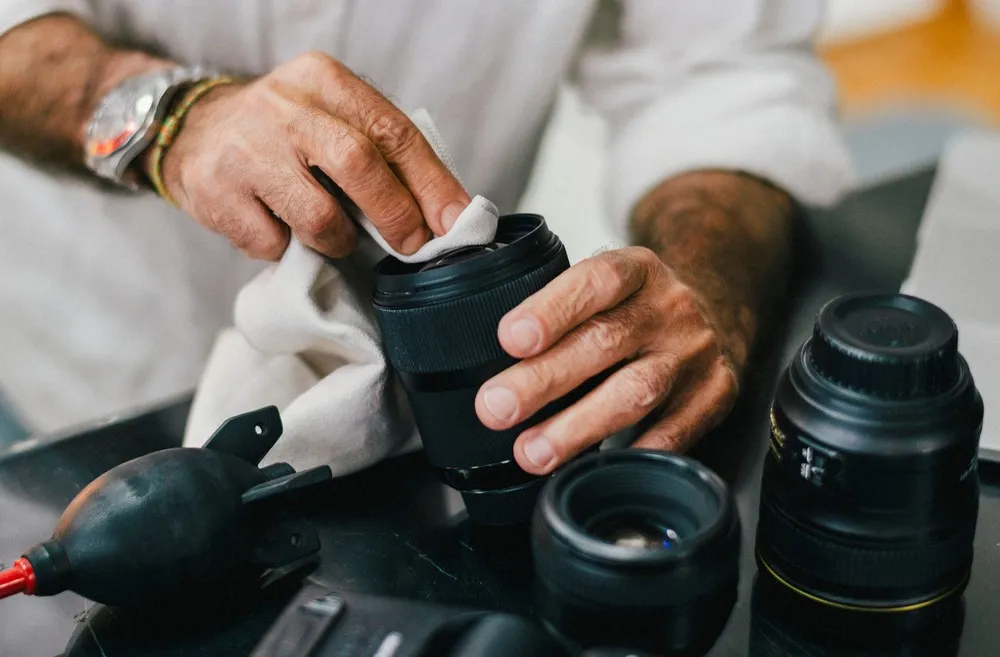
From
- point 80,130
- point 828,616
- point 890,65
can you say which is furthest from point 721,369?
point 890,65

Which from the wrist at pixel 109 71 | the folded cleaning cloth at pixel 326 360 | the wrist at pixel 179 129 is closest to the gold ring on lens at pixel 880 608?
the folded cleaning cloth at pixel 326 360

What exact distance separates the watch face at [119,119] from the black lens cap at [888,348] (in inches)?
17.6

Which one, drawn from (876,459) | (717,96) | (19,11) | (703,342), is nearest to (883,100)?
(717,96)

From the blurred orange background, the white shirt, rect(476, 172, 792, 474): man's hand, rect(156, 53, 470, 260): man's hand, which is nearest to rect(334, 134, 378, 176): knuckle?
rect(156, 53, 470, 260): man's hand

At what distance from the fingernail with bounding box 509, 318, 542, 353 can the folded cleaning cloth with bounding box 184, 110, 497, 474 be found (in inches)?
2.1

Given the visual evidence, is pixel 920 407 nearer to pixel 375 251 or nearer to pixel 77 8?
pixel 375 251

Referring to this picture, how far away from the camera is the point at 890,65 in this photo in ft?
6.59

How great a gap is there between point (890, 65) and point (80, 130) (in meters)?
1.72

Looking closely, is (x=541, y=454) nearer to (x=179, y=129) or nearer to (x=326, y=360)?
A: (x=326, y=360)

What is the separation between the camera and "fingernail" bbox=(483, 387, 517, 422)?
0.46 meters

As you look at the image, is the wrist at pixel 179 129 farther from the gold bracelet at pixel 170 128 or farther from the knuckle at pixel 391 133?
the knuckle at pixel 391 133

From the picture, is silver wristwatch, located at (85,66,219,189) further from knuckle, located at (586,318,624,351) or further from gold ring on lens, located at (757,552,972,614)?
gold ring on lens, located at (757,552,972,614)

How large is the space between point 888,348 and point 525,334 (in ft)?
0.53

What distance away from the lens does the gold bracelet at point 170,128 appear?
2.10ft
